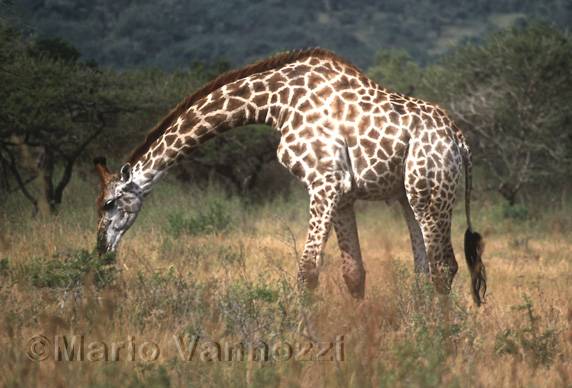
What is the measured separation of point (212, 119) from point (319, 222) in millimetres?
1397

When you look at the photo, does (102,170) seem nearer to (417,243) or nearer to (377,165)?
(377,165)

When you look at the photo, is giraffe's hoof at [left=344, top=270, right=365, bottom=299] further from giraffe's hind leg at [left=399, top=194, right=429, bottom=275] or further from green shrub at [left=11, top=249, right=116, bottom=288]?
green shrub at [left=11, top=249, right=116, bottom=288]

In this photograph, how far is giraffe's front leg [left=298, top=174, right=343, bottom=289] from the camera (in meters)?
6.91

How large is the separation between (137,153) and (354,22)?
63801 millimetres

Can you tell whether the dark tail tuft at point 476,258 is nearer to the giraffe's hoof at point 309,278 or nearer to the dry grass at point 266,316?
the dry grass at point 266,316

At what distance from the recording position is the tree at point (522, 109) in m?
18.4

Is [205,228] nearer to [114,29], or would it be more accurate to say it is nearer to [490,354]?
[490,354]

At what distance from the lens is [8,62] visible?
14.6 metres

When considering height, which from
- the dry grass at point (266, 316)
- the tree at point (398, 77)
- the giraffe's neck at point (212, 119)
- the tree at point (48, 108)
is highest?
the tree at point (398, 77)

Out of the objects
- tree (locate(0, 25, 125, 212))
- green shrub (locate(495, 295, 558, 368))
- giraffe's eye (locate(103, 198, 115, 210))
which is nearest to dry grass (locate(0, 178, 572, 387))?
green shrub (locate(495, 295, 558, 368))

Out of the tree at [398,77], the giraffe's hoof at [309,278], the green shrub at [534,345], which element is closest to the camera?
the green shrub at [534,345]

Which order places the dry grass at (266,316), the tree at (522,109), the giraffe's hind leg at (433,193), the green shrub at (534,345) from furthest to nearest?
the tree at (522,109)
the giraffe's hind leg at (433,193)
the green shrub at (534,345)
the dry grass at (266,316)

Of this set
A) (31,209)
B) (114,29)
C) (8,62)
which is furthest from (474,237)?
(114,29)

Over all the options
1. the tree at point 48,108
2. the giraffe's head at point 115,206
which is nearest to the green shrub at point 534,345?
the giraffe's head at point 115,206
